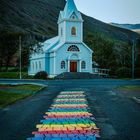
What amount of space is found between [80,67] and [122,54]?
21057 millimetres

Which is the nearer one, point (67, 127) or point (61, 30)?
point (67, 127)

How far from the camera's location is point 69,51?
221 feet

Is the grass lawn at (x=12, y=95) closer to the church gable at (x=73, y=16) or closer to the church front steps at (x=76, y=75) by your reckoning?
the church front steps at (x=76, y=75)

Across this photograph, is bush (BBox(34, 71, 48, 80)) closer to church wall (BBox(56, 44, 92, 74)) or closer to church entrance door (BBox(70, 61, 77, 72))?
church wall (BBox(56, 44, 92, 74))

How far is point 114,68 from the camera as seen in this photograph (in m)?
74.0

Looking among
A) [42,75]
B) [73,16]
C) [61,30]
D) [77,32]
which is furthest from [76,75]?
[73,16]

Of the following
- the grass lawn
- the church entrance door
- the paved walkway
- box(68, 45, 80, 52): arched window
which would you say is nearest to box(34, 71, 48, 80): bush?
the church entrance door

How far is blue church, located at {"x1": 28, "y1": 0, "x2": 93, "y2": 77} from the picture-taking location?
218 feet

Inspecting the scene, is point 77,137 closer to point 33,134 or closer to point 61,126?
point 33,134

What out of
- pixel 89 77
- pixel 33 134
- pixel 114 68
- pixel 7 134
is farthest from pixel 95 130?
pixel 114 68

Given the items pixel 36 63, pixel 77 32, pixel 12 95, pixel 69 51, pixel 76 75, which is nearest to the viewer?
pixel 12 95

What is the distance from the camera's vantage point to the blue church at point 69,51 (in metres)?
66.4

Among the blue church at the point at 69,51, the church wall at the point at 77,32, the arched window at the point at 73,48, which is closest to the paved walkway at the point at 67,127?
the blue church at the point at 69,51

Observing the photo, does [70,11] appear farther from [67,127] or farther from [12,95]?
[67,127]
